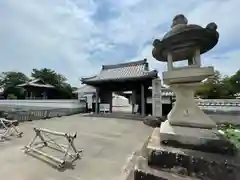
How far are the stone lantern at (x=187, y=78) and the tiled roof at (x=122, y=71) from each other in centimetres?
939

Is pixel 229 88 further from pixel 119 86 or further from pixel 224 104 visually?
pixel 119 86

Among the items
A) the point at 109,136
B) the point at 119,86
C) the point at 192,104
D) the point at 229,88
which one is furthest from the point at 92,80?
the point at 229,88

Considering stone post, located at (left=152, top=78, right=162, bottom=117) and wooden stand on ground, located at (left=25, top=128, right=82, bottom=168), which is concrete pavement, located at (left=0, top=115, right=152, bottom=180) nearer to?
wooden stand on ground, located at (left=25, top=128, right=82, bottom=168)

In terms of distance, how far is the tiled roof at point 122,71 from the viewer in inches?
529

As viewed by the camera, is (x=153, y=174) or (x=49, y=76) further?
(x=49, y=76)

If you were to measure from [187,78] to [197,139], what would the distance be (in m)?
1.02

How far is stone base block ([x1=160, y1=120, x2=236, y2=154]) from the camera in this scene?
2.41 m

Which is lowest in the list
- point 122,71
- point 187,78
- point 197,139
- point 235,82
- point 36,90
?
point 197,139

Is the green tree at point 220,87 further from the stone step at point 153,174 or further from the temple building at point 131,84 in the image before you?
the stone step at point 153,174

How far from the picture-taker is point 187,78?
109 inches

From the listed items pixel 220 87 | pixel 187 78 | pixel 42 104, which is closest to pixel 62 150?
pixel 187 78

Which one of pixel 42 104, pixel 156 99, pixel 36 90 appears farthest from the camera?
pixel 36 90

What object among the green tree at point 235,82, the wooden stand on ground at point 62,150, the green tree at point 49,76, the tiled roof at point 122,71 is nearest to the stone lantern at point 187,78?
the wooden stand on ground at point 62,150

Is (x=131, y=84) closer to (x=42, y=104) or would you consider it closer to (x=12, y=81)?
(x=42, y=104)
